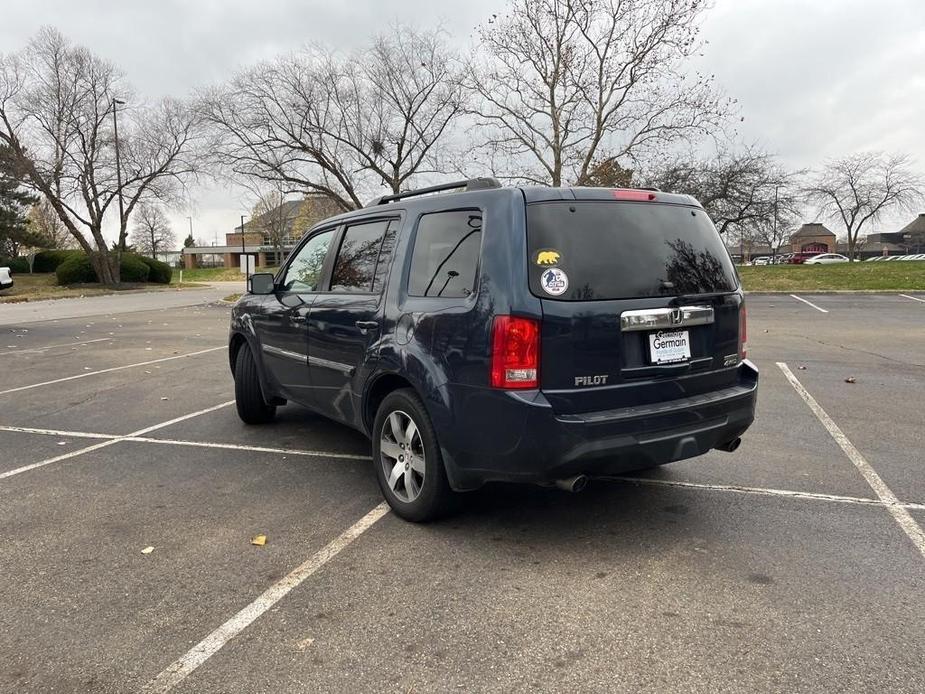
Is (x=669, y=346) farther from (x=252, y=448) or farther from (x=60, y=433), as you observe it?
(x=60, y=433)

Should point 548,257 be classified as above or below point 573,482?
above

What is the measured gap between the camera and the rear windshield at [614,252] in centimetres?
314

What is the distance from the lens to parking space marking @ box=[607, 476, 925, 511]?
3.89m

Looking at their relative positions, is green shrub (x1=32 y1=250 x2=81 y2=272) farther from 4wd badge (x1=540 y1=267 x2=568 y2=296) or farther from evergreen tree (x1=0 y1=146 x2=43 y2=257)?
4wd badge (x1=540 y1=267 x2=568 y2=296)

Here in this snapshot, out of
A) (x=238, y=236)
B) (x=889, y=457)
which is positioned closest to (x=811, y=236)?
(x=238, y=236)

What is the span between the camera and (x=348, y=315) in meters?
4.12

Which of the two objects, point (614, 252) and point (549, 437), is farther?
point (614, 252)

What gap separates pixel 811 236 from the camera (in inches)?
4072

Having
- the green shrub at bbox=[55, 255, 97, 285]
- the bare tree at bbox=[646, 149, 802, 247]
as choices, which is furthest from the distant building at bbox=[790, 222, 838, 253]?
the green shrub at bbox=[55, 255, 97, 285]

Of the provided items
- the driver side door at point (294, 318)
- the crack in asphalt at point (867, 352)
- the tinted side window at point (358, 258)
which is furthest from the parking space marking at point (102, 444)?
the crack in asphalt at point (867, 352)

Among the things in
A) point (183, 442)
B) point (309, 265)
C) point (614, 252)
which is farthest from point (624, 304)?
point (183, 442)

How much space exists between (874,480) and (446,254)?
313 cm

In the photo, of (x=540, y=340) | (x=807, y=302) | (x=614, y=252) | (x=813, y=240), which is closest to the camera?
(x=540, y=340)

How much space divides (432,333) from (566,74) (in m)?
27.1
